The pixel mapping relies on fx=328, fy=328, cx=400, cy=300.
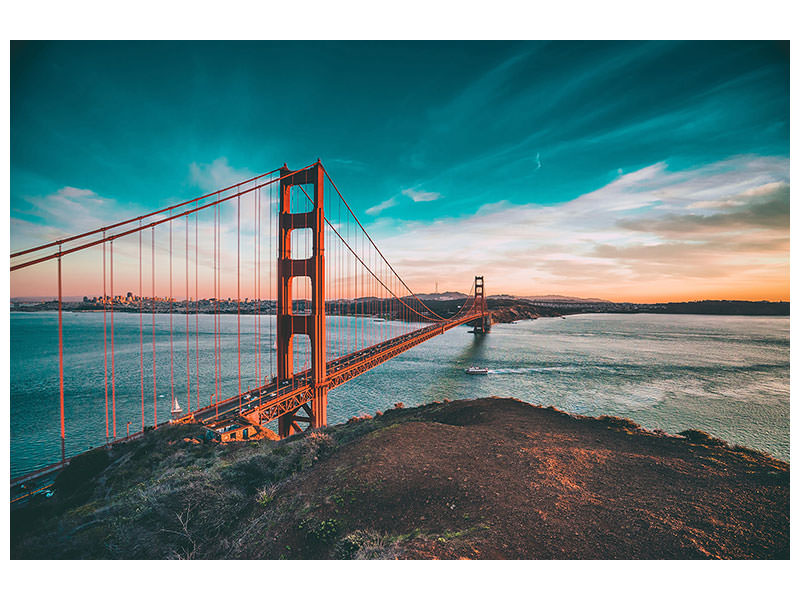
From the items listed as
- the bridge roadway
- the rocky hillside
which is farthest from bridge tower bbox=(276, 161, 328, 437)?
the rocky hillside

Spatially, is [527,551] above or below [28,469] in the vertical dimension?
above

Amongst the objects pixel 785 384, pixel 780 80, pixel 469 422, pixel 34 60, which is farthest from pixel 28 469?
pixel 785 384

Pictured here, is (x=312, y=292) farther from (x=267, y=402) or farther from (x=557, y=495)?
(x=557, y=495)

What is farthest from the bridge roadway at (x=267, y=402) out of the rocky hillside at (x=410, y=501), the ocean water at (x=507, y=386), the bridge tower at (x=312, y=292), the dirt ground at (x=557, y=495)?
the ocean water at (x=507, y=386)

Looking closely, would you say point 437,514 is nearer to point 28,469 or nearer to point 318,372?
point 318,372

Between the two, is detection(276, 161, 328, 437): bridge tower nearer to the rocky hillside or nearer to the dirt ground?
the rocky hillside

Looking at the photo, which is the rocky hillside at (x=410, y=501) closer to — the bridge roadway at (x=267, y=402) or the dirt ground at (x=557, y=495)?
the dirt ground at (x=557, y=495)
